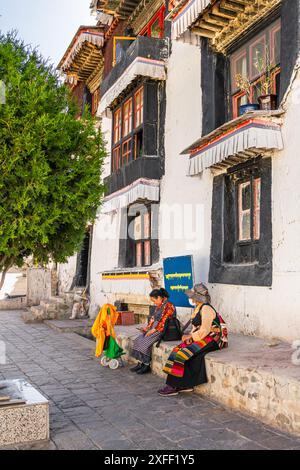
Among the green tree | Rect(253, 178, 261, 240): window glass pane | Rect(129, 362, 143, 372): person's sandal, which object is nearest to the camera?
the green tree

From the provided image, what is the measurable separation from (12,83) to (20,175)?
104 centimetres

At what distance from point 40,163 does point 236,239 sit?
4.46 meters

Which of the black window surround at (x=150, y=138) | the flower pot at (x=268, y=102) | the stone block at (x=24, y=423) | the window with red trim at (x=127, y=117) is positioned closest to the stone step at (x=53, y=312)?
the black window surround at (x=150, y=138)

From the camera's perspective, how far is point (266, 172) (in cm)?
760

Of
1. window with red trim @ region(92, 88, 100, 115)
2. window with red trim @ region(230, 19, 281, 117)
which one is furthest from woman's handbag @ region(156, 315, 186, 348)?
window with red trim @ region(92, 88, 100, 115)

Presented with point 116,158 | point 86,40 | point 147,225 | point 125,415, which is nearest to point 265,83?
point 125,415

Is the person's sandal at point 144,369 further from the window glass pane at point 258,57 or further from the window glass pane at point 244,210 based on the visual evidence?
the window glass pane at point 258,57

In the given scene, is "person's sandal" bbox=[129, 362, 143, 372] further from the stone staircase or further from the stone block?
the stone staircase

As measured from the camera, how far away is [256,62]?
8.20 metres

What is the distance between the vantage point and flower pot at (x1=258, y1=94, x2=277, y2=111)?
7.41 m

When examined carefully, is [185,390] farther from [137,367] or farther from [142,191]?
[142,191]

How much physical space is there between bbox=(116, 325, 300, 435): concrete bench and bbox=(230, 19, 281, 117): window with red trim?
423 cm

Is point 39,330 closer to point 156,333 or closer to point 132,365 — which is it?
point 132,365
